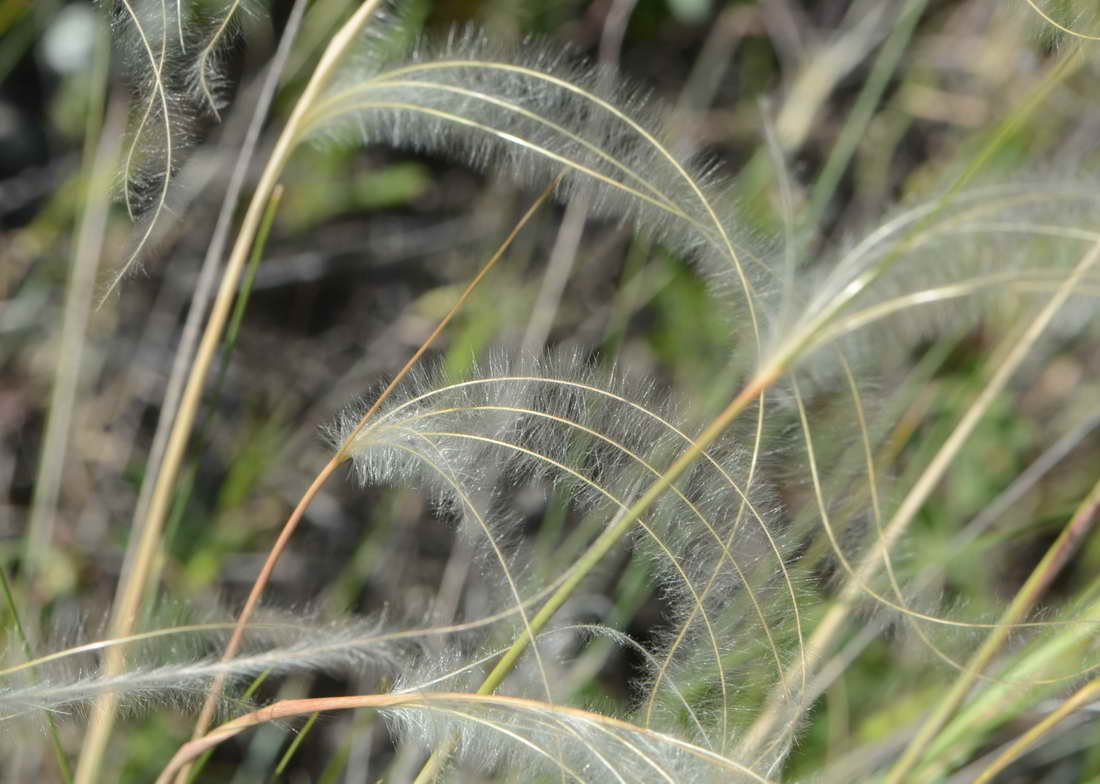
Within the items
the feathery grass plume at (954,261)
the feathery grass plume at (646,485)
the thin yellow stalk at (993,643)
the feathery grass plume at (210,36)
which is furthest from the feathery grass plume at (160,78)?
the thin yellow stalk at (993,643)

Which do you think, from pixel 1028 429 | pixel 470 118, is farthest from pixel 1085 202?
pixel 1028 429

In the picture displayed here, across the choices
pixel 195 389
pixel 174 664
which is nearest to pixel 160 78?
pixel 195 389

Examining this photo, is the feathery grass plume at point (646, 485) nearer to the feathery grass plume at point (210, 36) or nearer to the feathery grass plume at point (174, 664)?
the feathery grass plume at point (174, 664)

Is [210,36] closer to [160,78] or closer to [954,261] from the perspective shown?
[160,78]

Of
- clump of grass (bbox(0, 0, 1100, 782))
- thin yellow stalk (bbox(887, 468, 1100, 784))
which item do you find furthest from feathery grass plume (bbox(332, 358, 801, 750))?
thin yellow stalk (bbox(887, 468, 1100, 784))

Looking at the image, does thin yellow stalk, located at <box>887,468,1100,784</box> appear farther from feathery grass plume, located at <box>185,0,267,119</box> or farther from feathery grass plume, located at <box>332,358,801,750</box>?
feathery grass plume, located at <box>185,0,267,119</box>

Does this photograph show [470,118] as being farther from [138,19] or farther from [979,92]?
[979,92]
